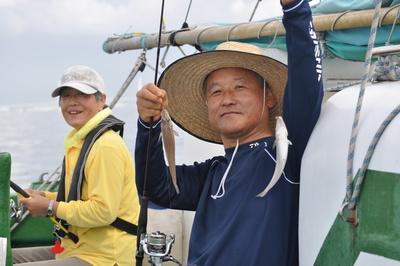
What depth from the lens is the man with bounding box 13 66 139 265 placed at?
382 cm

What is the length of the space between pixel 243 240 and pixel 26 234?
10.2 feet

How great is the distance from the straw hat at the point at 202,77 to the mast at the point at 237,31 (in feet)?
3.47

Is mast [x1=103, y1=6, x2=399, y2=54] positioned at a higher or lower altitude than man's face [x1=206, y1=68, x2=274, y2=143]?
higher

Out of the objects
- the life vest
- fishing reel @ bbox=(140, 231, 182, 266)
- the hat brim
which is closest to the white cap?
the hat brim

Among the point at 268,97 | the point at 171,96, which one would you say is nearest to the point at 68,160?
the point at 171,96

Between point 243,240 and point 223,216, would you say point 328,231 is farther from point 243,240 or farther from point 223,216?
point 223,216

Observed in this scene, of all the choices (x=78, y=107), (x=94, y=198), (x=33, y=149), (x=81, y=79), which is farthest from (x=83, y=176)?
(x=33, y=149)

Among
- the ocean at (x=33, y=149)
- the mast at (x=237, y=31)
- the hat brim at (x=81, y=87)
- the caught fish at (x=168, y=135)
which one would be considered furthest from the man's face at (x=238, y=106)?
the ocean at (x=33, y=149)

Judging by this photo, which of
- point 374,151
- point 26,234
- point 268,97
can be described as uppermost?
point 268,97

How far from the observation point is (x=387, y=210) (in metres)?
1.71

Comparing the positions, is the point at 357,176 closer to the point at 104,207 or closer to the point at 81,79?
the point at 104,207

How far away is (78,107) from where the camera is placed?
429cm

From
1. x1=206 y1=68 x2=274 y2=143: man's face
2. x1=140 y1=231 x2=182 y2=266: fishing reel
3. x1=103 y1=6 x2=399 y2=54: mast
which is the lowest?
x1=140 y1=231 x2=182 y2=266: fishing reel

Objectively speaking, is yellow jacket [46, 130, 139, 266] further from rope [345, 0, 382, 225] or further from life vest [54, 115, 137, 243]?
rope [345, 0, 382, 225]
